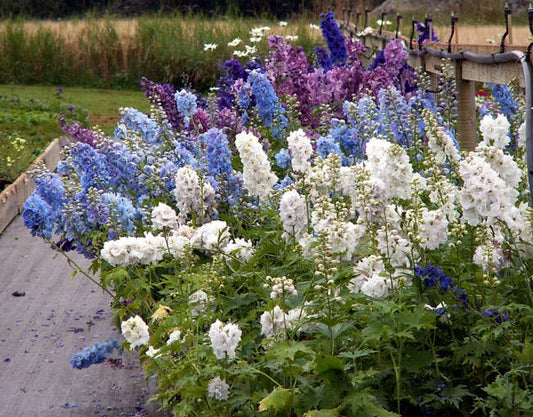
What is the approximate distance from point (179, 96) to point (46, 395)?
2.14 metres

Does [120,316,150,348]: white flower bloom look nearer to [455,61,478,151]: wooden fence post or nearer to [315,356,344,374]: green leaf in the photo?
[315,356,344,374]: green leaf

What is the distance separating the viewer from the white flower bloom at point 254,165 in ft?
13.1

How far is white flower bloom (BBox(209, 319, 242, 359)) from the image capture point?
9.60 feet

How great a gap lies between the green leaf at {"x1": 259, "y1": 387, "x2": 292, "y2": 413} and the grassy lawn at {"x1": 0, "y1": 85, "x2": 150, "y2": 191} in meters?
7.10

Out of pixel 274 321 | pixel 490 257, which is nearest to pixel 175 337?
pixel 274 321

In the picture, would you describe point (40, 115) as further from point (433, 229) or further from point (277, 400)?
point (277, 400)

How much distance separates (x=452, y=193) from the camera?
127 inches

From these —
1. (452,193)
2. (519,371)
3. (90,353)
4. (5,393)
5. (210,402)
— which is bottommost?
(5,393)

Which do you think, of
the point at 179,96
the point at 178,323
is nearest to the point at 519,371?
the point at 178,323

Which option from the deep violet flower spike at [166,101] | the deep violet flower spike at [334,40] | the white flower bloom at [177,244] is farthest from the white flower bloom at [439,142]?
the deep violet flower spike at [334,40]

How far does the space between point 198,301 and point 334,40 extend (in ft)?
16.0

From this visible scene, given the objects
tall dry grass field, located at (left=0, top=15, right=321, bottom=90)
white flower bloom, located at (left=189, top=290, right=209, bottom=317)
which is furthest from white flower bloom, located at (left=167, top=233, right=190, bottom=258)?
tall dry grass field, located at (left=0, top=15, right=321, bottom=90)

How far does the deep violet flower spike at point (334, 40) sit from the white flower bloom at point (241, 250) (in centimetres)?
421

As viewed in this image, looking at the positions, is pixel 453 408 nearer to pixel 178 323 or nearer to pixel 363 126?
pixel 178 323
